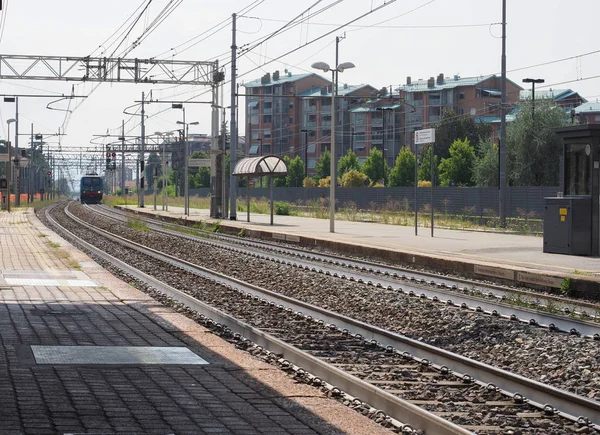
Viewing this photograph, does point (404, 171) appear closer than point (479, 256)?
No

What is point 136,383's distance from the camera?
24.2 feet

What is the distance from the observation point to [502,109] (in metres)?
38.9

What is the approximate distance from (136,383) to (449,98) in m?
124

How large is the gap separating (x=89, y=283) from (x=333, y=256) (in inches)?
338

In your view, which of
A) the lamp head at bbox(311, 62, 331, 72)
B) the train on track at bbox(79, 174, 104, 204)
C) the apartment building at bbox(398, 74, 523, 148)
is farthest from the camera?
the apartment building at bbox(398, 74, 523, 148)

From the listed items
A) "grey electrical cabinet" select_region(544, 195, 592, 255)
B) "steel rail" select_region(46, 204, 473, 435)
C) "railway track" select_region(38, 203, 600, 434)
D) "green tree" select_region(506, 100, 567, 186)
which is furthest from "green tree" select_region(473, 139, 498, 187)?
"railway track" select_region(38, 203, 600, 434)

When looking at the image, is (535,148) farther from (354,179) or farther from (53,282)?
(53,282)

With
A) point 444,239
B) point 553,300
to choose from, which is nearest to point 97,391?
point 553,300

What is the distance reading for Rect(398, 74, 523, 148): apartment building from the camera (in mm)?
126500

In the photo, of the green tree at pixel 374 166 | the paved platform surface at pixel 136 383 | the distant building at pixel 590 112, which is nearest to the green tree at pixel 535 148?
the green tree at pixel 374 166

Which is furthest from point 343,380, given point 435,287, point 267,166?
point 267,166

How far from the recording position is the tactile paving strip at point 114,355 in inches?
327

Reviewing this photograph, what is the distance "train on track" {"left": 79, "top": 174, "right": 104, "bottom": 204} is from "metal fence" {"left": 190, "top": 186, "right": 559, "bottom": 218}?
2591cm

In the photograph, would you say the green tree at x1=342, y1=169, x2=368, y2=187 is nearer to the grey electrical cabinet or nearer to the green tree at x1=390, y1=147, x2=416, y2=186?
the green tree at x1=390, y1=147, x2=416, y2=186
